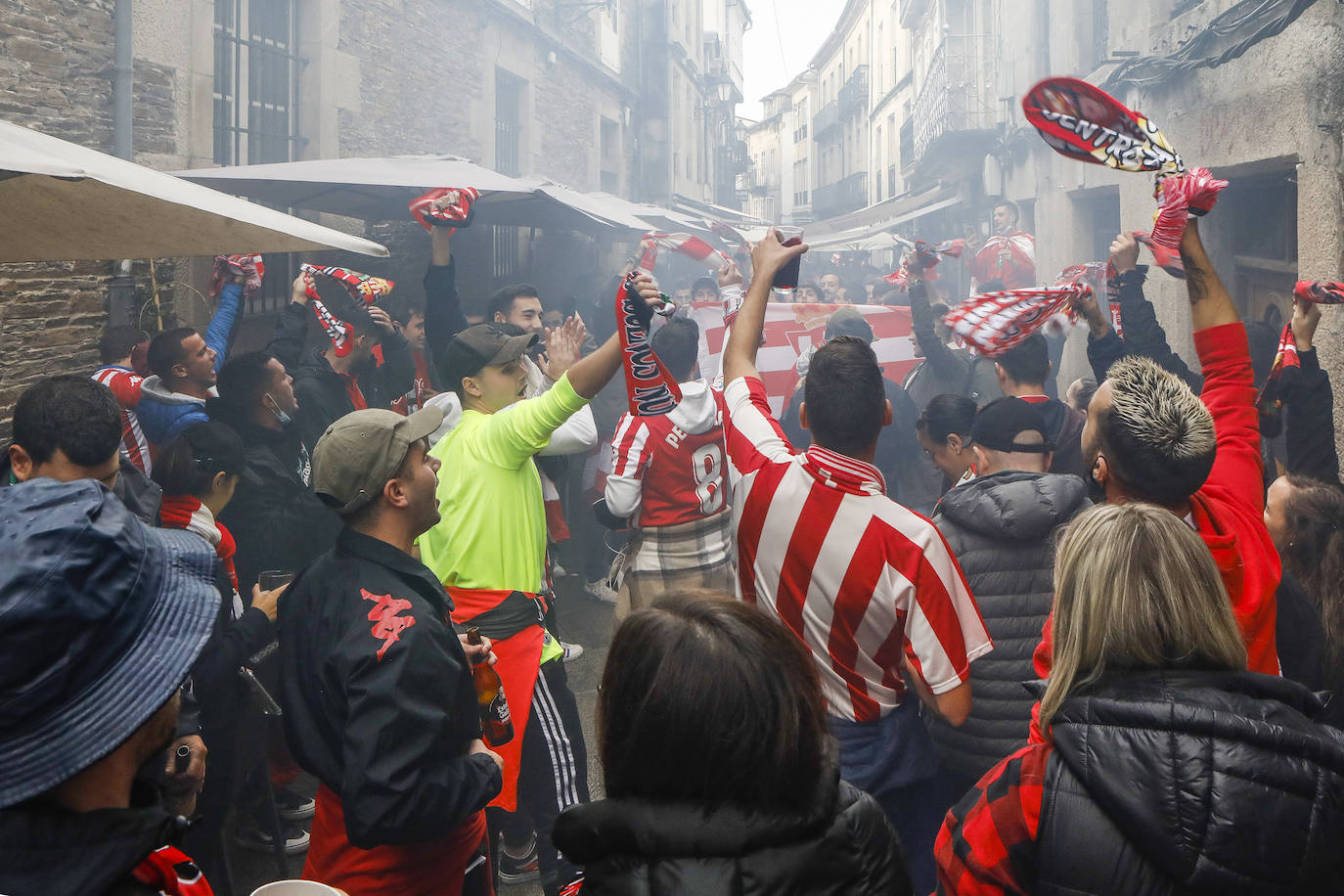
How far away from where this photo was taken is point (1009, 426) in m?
3.34

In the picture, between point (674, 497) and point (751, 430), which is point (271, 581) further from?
point (674, 497)

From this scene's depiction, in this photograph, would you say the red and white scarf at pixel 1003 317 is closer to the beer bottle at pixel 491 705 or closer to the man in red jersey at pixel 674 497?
the man in red jersey at pixel 674 497

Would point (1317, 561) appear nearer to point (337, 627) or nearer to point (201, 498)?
point (337, 627)

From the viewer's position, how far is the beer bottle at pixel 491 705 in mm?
2639

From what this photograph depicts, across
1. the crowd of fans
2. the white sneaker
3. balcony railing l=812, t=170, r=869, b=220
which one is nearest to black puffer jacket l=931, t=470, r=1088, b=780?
the crowd of fans

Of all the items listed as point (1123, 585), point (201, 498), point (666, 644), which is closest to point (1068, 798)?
point (1123, 585)

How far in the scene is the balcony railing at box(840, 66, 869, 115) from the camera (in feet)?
143

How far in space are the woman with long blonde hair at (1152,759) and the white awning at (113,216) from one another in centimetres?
287

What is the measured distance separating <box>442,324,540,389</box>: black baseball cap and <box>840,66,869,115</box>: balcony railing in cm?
4332

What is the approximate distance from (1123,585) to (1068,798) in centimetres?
39

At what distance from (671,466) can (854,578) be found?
2258mm

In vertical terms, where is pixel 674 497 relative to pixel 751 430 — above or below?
below

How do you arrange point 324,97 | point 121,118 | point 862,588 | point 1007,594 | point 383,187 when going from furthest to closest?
point 324,97, point 383,187, point 121,118, point 1007,594, point 862,588

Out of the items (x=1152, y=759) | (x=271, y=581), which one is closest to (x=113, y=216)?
(x=271, y=581)
